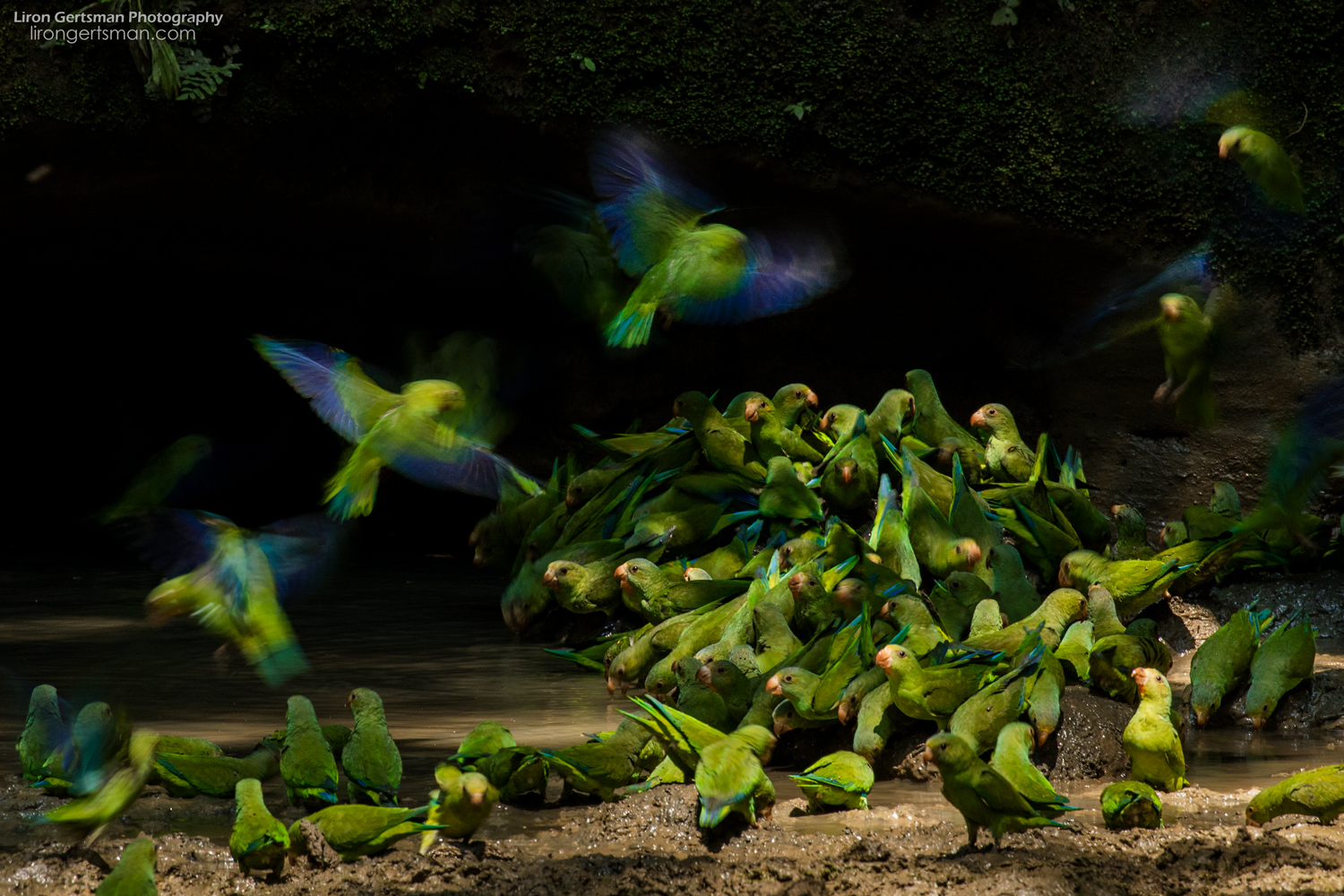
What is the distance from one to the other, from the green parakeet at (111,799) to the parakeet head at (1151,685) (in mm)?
2730

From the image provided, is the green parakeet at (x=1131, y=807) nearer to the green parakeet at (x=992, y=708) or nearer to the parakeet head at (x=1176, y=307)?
the green parakeet at (x=992, y=708)

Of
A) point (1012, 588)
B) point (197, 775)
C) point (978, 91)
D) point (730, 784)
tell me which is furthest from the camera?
point (978, 91)

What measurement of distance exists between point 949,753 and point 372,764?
Result: 1446 millimetres

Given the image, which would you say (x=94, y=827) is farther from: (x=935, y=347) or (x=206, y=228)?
(x=935, y=347)

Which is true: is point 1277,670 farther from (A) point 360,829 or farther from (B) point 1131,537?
(A) point 360,829

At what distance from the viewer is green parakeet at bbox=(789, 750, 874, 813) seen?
3.32 meters

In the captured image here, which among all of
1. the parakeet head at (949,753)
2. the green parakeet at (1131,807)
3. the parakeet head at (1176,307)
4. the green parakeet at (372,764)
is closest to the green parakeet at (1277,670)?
the parakeet head at (1176,307)

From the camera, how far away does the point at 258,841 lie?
280 cm

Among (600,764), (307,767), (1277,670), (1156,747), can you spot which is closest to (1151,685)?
(1156,747)

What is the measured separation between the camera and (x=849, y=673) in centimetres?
405

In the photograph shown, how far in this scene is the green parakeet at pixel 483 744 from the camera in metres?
3.41

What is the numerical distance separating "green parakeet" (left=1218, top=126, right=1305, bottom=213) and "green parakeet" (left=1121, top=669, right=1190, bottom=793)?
2768 mm

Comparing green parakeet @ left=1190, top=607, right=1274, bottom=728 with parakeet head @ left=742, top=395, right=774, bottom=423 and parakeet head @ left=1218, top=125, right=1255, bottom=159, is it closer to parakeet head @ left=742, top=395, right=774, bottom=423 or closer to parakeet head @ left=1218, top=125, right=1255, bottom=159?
parakeet head @ left=1218, top=125, right=1255, bottom=159

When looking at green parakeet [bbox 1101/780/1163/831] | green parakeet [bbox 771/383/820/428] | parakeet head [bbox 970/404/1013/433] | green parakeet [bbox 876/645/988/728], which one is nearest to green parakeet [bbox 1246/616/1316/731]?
green parakeet [bbox 876/645/988/728]
